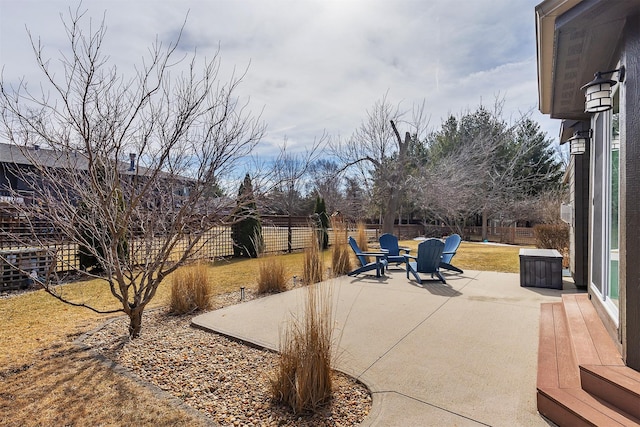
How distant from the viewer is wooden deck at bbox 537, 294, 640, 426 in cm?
185

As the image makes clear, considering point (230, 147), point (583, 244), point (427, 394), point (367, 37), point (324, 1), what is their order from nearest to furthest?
point (427, 394)
point (230, 147)
point (324, 1)
point (583, 244)
point (367, 37)

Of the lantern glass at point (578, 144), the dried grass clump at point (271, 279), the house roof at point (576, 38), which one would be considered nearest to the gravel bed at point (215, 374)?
the dried grass clump at point (271, 279)

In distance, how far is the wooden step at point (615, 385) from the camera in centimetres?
186

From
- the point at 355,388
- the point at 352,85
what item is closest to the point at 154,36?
the point at 355,388

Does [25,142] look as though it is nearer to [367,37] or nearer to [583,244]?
[367,37]

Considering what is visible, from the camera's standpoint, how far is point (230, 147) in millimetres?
3633

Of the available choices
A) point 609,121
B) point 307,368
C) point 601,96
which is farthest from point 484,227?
point 307,368

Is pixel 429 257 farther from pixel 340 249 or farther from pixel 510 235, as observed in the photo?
pixel 510 235

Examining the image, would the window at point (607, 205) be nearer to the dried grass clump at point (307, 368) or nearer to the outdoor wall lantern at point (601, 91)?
the outdoor wall lantern at point (601, 91)

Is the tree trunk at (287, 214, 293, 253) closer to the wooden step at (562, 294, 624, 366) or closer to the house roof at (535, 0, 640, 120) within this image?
the wooden step at (562, 294, 624, 366)

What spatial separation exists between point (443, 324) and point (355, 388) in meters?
1.76

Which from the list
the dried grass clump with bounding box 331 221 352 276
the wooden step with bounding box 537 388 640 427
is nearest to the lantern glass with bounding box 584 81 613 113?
the wooden step with bounding box 537 388 640 427

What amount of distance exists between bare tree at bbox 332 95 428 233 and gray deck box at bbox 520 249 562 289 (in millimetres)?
6923

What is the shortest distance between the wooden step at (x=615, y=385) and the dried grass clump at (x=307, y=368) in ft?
5.44
